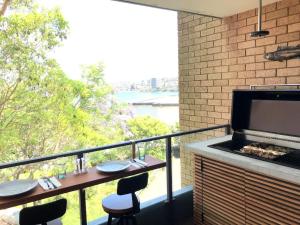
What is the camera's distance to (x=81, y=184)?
1.78 meters

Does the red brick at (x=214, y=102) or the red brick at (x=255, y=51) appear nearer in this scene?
the red brick at (x=255, y=51)

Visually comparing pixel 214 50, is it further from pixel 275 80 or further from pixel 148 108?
pixel 148 108

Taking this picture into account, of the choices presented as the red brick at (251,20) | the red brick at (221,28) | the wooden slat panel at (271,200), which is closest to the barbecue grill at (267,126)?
the wooden slat panel at (271,200)

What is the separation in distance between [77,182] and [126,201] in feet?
1.43

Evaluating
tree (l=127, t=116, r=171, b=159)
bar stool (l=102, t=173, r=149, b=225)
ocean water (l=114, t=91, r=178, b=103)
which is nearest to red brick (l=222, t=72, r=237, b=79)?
bar stool (l=102, t=173, r=149, b=225)

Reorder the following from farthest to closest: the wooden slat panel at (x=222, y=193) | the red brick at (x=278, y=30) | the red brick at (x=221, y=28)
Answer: the red brick at (x=221, y=28), the red brick at (x=278, y=30), the wooden slat panel at (x=222, y=193)

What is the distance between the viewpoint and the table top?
5.12 feet

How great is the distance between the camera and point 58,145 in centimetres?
695

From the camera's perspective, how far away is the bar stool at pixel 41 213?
1.44 metres

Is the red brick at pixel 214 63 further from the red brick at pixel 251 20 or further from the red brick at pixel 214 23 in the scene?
the red brick at pixel 251 20

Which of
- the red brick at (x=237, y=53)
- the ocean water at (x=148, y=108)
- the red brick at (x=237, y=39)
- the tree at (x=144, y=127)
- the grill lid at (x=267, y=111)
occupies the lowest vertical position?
the tree at (x=144, y=127)

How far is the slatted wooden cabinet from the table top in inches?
18.4

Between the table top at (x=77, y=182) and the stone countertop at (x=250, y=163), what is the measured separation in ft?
1.28

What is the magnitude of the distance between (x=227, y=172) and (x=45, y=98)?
17.9ft
